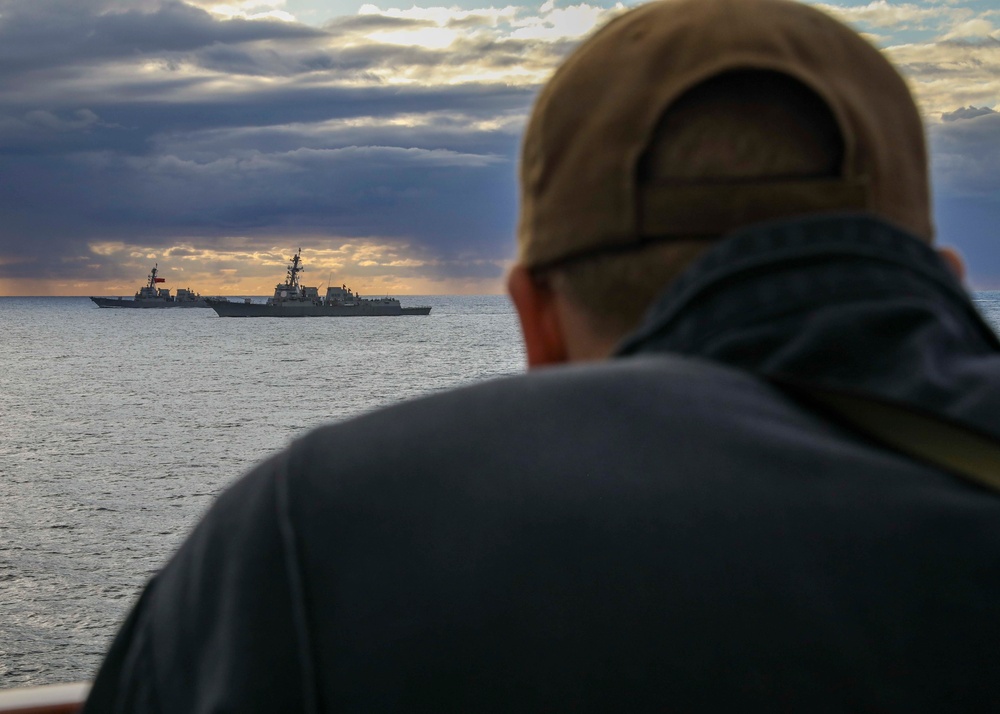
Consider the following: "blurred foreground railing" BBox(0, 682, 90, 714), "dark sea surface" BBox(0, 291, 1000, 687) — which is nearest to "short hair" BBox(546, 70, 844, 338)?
"blurred foreground railing" BBox(0, 682, 90, 714)

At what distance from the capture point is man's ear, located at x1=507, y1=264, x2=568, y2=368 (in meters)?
1.02

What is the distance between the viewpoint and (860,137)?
0.88m

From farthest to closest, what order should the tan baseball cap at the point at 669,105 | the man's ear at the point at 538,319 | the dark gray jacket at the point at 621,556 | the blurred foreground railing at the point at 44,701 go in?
1. the blurred foreground railing at the point at 44,701
2. the man's ear at the point at 538,319
3. the tan baseball cap at the point at 669,105
4. the dark gray jacket at the point at 621,556

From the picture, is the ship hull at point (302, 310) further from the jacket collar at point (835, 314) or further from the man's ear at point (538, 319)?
the jacket collar at point (835, 314)

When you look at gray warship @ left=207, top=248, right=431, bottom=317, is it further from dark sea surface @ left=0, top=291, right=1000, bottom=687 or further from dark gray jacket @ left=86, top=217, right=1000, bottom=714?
dark gray jacket @ left=86, top=217, right=1000, bottom=714

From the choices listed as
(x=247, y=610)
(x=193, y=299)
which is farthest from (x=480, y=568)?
(x=193, y=299)

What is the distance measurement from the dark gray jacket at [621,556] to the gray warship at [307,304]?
10574 centimetres

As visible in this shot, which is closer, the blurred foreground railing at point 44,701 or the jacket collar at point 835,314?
the jacket collar at point 835,314

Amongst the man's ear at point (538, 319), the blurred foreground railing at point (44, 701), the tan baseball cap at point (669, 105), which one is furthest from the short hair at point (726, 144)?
the blurred foreground railing at point (44, 701)

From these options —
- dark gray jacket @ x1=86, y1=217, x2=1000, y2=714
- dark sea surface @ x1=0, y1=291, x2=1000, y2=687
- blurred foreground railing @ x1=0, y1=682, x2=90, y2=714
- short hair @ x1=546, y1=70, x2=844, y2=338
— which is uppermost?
short hair @ x1=546, y1=70, x2=844, y2=338

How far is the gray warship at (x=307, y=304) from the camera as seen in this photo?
112312 mm

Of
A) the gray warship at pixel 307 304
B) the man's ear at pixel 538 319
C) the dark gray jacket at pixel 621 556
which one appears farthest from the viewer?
the gray warship at pixel 307 304

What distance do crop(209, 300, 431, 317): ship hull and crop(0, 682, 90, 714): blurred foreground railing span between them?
372 feet

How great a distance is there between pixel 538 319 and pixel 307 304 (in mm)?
118494
